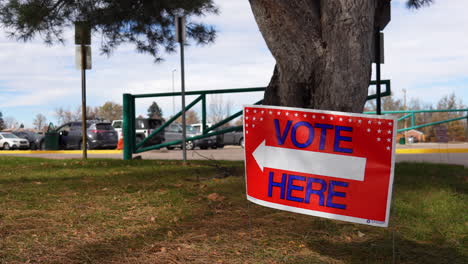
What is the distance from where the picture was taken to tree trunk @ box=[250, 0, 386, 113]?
165 inches

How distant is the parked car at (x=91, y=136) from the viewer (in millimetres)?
22062

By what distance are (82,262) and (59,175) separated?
476 cm

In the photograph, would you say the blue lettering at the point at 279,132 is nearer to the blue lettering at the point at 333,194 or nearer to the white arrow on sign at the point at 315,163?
the white arrow on sign at the point at 315,163

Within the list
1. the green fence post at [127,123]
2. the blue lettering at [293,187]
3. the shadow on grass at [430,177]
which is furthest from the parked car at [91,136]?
the blue lettering at [293,187]

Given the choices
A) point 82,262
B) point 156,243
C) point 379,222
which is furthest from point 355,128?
point 82,262

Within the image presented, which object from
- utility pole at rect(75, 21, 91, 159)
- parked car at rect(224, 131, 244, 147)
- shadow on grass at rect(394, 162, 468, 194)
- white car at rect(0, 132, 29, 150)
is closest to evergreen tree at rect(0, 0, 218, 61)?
utility pole at rect(75, 21, 91, 159)

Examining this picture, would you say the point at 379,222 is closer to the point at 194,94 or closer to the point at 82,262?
the point at 82,262

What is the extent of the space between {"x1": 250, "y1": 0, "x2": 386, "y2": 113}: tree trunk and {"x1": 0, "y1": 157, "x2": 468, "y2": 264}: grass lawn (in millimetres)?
1209

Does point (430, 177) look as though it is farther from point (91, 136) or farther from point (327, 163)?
point (91, 136)

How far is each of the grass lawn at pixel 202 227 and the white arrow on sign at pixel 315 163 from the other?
37cm

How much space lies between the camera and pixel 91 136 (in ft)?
72.2

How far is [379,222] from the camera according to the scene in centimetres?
321

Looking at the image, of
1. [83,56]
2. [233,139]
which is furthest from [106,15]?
[233,139]

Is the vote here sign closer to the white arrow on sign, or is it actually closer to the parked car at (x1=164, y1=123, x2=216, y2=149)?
the white arrow on sign
